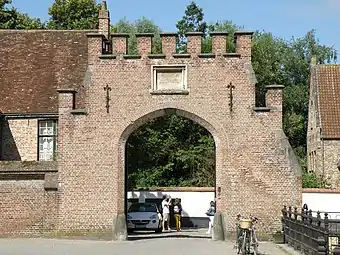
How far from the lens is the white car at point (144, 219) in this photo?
1273 inches

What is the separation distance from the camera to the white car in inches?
1273

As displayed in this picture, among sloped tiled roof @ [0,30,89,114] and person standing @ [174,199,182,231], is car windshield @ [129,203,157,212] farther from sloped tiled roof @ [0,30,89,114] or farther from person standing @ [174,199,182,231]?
sloped tiled roof @ [0,30,89,114]

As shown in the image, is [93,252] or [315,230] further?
[93,252]

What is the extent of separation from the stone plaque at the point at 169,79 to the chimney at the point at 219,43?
59.9 inches

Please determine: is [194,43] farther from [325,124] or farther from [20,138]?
[325,124]

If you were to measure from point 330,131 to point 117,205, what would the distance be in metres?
23.1

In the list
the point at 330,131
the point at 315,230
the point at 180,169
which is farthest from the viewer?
the point at 180,169

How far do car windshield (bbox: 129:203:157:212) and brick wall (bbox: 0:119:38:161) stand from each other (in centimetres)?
606

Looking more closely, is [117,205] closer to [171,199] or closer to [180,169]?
[171,199]

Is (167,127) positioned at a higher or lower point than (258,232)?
higher

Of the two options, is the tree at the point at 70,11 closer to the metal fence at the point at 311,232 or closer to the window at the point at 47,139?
the window at the point at 47,139

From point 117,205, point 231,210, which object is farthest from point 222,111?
point 117,205

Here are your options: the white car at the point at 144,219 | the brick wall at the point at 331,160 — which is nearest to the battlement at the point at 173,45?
the white car at the point at 144,219

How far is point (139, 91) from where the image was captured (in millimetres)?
25344
